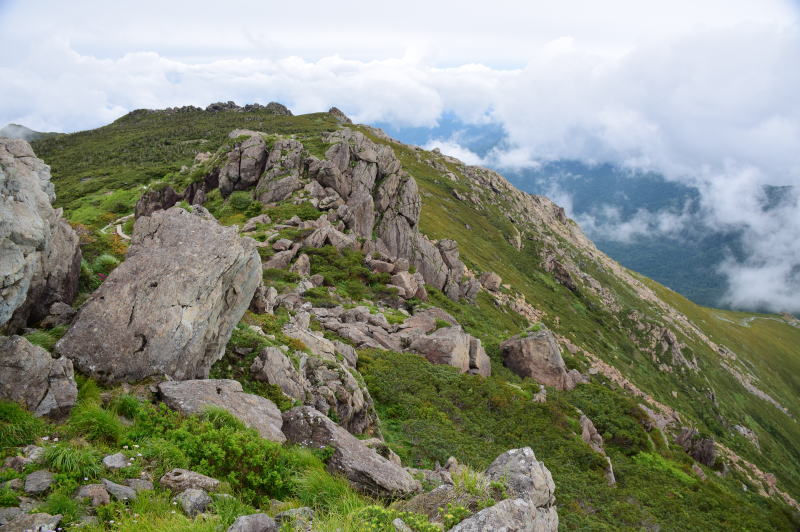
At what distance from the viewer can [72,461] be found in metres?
7.35

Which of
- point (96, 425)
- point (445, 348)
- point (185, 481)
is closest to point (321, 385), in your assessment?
point (96, 425)

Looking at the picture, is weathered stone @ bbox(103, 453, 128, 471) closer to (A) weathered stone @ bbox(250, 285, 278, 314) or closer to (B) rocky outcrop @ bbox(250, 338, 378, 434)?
(B) rocky outcrop @ bbox(250, 338, 378, 434)

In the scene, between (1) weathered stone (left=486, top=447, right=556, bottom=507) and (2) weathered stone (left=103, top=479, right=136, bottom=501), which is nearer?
(2) weathered stone (left=103, top=479, right=136, bottom=501)

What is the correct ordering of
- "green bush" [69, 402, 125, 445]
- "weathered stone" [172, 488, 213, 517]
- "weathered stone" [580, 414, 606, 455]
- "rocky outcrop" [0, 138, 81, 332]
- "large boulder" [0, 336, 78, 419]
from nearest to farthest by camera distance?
1. "weathered stone" [172, 488, 213, 517]
2. "green bush" [69, 402, 125, 445]
3. "large boulder" [0, 336, 78, 419]
4. "rocky outcrop" [0, 138, 81, 332]
5. "weathered stone" [580, 414, 606, 455]

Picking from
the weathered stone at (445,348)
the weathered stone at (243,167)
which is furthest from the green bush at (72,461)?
the weathered stone at (243,167)

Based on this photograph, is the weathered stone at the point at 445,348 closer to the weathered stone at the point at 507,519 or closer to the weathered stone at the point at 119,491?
the weathered stone at the point at 507,519

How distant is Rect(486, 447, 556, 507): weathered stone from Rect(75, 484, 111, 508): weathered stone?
698 centimetres

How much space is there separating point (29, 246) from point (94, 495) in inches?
234

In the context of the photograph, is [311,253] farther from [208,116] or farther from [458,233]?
[208,116]

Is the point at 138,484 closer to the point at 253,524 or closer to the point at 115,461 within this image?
the point at 115,461

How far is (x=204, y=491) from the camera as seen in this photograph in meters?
7.65

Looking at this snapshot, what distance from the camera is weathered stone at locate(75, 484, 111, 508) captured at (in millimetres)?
6773

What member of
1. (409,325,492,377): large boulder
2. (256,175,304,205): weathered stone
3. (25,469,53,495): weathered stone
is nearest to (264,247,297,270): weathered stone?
(256,175,304,205): weathered stone

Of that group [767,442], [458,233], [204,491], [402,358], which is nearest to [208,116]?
[458,233]
